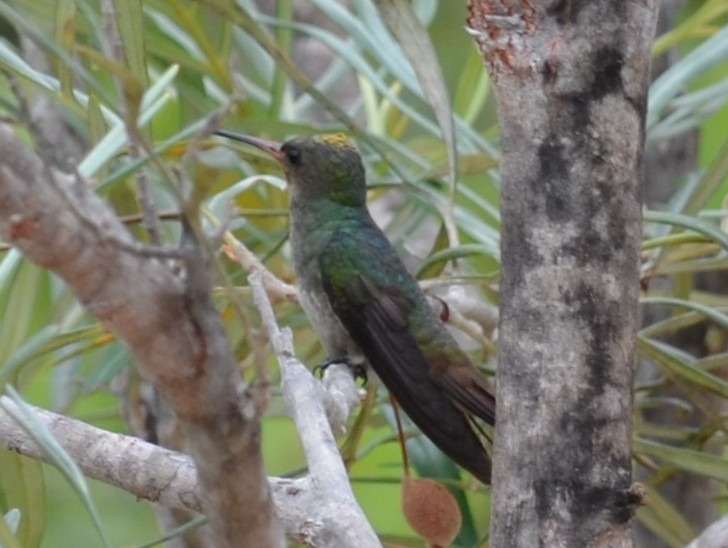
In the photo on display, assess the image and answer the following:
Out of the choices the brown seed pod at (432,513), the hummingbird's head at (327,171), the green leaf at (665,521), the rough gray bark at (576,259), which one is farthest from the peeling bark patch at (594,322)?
the hummingbird's head at (327,171)

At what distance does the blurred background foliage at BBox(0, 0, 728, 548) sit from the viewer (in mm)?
1189

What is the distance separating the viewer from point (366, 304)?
1.80m

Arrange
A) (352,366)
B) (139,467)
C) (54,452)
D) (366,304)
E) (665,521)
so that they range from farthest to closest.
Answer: (366,304) → (352,366) → (665,521) → (139,467) → (54,452)

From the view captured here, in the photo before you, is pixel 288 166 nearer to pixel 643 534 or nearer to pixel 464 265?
pixel 464 265

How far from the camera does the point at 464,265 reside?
69.6 inches

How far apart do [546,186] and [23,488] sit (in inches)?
24.4

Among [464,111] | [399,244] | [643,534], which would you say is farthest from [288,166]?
[643,534]

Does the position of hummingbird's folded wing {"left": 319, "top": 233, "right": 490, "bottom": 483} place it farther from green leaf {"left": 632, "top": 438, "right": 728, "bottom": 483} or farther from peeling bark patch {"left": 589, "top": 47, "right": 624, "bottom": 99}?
peeling bark patch {"left": 589, "top": 47, "right": 624, "bottom": 99}

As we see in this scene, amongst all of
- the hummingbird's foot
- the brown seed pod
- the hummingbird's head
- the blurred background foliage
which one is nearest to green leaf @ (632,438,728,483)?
the blurred background foliage

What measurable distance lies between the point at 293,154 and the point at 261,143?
0.08m

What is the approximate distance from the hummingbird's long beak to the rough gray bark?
2.84 feet

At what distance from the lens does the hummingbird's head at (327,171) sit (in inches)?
73.7

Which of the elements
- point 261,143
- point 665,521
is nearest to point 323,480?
point 665,521

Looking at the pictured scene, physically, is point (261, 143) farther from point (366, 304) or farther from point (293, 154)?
point (366, 304)
